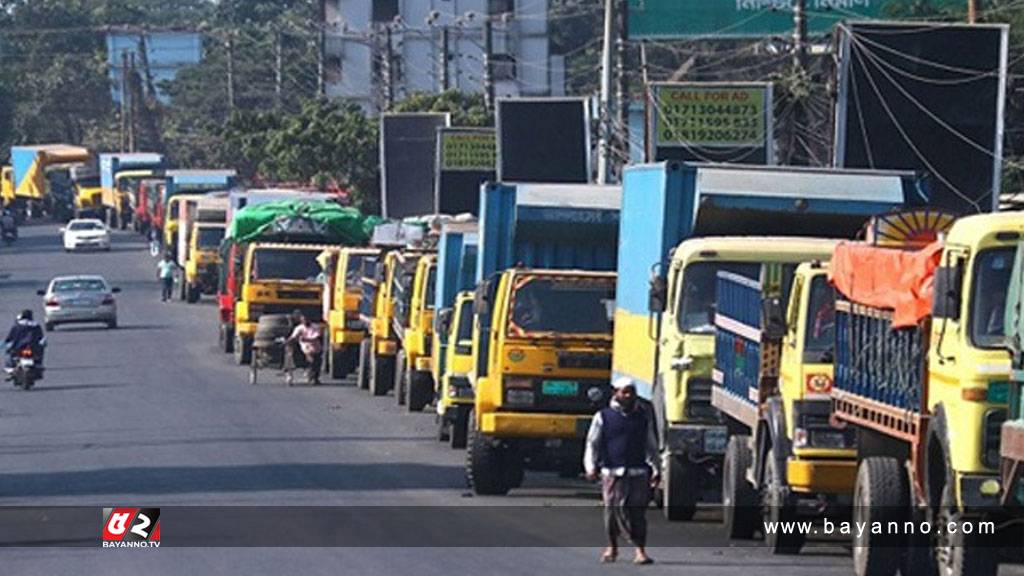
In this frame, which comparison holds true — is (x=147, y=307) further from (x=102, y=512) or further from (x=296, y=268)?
(x=102, y=512)

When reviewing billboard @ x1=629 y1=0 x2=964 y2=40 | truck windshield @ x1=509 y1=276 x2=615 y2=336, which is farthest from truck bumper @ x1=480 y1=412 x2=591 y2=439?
billboard @ x1=629 y1=0 x2=964 y2=40

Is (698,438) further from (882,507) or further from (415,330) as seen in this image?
(415,330)

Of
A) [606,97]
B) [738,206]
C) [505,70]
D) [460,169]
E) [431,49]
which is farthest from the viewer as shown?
[431,49]

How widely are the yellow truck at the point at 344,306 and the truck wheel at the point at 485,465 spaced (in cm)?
1849

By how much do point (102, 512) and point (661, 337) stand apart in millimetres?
5299

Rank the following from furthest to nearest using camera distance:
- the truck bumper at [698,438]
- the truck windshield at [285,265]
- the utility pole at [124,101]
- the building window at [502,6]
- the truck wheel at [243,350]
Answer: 1. the utility pole at [124,101]
2. the building window at [502,6]
3. the truck windshield at [285,265]
4. the truck wheel at [243,350]
5. the truck bumper at [698,438]

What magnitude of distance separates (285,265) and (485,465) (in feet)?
76.8

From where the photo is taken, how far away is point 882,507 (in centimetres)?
1602

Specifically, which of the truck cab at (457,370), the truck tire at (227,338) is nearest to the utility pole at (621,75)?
the truck tire at (227,338)

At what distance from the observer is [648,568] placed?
17.9 metres

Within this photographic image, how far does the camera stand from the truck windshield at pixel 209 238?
69.6 meters

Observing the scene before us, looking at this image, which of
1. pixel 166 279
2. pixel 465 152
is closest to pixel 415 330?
pixel 465 152

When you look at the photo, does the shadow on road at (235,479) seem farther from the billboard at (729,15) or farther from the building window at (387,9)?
the building window at (387,9)

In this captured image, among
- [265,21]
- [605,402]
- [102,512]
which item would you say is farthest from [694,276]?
[265,21]
